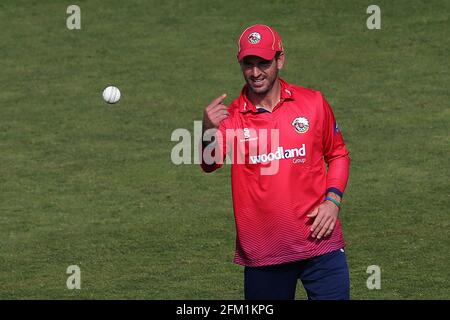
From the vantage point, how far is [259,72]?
30.6 ft

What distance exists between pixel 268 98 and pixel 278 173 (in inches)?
21.7

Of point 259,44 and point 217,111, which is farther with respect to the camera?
point 259,44

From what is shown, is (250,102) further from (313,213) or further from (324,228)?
(324,228)

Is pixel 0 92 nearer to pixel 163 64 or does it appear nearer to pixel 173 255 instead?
pixel 163 64

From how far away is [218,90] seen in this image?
20.6m

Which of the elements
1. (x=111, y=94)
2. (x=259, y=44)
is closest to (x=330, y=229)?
(x=259, y=44)

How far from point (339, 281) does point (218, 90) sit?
1129 cm

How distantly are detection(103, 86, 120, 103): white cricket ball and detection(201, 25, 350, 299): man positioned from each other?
9.85m

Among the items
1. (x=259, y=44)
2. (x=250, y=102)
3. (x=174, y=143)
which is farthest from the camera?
(x=174, y=143)

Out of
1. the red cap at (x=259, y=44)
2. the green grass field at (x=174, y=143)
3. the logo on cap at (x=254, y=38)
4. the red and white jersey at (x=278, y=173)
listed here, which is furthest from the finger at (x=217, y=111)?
the green grass field at (x=174, y=143)

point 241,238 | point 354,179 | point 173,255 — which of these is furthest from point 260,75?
point 354,179

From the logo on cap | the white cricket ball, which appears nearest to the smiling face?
the logo on cap

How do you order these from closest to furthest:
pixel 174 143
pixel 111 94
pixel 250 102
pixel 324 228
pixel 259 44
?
1. pixel 259 44
2. pixel 324 228
3. pixel 250 102
4. pixel 174 143
5. pixel 111 94

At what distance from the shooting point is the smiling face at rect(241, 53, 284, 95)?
30.5ft
